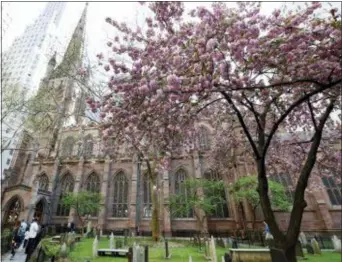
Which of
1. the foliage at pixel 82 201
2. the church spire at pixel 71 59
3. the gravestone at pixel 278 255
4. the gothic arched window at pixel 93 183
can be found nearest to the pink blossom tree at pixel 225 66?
the gravestone at pixel 278 255

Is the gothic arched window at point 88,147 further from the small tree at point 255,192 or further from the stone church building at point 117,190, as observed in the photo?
the small tree at point 255,192

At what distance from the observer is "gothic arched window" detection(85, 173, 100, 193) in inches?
1107

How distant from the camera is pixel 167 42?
542cm

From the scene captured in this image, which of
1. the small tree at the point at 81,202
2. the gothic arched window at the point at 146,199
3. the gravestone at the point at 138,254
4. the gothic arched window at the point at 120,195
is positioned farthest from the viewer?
the gothic arched window at the point at 120,195

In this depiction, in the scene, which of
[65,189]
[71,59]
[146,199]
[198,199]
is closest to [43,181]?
[65,189]

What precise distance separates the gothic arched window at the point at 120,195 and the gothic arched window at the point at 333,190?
22.1 metres

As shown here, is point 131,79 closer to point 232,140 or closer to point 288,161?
point 232,140

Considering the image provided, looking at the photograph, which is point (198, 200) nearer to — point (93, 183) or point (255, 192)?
point (255, 192)

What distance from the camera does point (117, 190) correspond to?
27281 mm

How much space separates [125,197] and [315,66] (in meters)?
25.5

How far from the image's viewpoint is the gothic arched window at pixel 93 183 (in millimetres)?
28109

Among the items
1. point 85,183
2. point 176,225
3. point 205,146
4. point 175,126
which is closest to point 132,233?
point 176,225

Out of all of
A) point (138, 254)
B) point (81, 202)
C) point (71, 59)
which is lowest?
point (138, 254)

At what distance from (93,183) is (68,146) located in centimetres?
838
